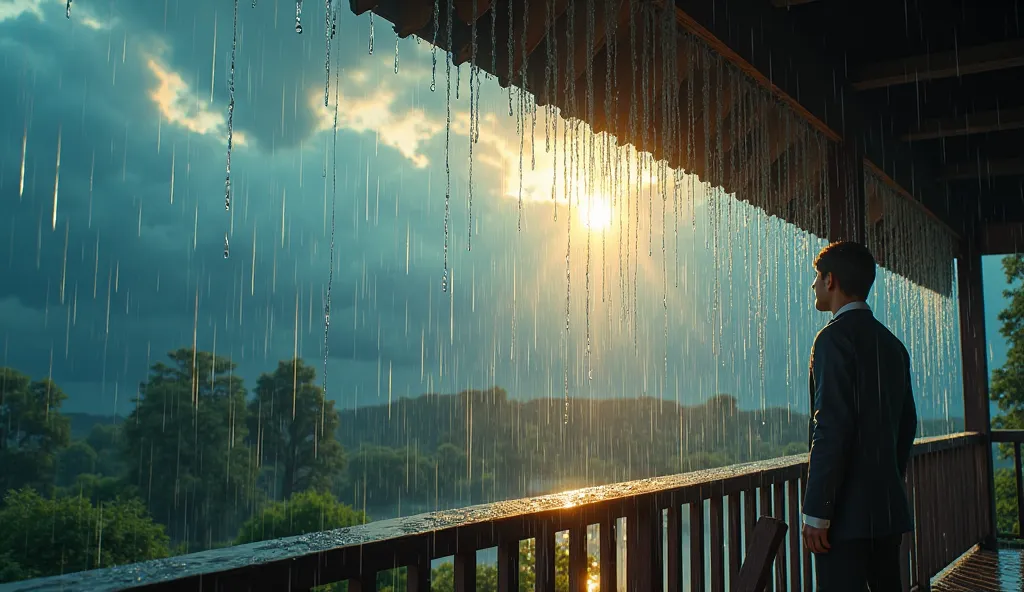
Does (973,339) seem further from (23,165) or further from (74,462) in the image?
(23,165)

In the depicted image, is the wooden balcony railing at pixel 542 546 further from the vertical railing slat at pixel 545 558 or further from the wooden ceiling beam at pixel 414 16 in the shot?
the wooden ceiling beam at pixel 414 16

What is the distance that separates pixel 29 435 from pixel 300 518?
672 inches

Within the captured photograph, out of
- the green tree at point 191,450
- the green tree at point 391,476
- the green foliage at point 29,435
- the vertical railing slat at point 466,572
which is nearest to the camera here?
the vertical railing slat at point 466,572

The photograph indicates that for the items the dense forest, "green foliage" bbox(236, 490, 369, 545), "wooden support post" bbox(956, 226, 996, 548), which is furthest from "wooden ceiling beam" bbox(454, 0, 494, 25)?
"green foliage" bbox(236, 490, 369, 545)

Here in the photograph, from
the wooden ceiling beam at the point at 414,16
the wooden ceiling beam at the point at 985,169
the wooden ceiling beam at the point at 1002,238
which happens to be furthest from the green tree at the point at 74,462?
the wooden ceiling beam at the point at 414,16

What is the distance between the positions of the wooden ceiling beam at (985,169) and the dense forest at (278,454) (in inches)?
1108

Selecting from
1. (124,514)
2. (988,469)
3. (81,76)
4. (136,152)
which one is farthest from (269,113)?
(988,469)

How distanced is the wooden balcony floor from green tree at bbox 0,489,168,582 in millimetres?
34985

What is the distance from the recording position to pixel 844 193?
3547 millimetres

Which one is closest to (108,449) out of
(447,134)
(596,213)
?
(596,213)

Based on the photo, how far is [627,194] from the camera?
353 cm

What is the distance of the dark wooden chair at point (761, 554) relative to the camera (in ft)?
3.76

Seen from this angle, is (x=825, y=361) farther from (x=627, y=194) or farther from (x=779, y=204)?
(x=779, y=204)

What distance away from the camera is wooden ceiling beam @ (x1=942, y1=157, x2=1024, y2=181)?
4.75 meters
